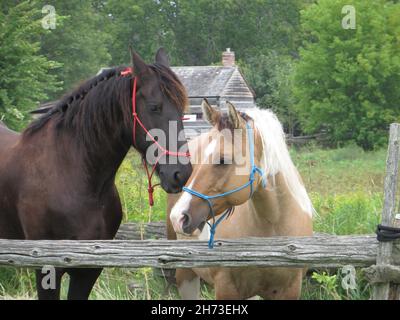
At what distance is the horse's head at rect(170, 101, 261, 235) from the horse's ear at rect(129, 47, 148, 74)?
0.56m

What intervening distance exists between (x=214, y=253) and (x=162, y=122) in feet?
3.00

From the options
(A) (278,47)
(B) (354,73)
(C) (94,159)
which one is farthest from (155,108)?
(A) (278,47)

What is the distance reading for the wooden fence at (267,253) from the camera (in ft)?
11.0

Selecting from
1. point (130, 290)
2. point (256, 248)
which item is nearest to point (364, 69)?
point (130, 290)

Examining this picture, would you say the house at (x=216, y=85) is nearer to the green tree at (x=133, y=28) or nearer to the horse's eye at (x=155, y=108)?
the green tree at (x=133, y=28)

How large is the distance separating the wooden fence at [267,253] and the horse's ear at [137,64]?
1128 millimetres

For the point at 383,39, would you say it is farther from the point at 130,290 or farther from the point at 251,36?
the point at 130,290

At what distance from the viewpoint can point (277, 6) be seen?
1954 inches

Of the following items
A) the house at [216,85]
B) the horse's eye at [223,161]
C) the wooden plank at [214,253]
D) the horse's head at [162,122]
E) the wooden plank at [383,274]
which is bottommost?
the wooden plank at [383,274]

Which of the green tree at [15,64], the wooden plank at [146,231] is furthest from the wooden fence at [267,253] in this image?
the green tree at [15,64]

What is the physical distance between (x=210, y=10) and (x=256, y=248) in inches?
1839

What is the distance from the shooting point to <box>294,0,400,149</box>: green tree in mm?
28453

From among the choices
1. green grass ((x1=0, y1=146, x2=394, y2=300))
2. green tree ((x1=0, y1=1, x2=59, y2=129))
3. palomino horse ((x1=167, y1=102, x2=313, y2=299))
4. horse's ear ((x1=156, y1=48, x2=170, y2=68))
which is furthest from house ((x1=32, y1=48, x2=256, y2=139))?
palomino horse ((x1=167, y1=102, x2=313, y2=299))

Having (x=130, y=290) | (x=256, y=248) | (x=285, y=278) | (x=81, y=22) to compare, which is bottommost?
(x=130, y=290)
